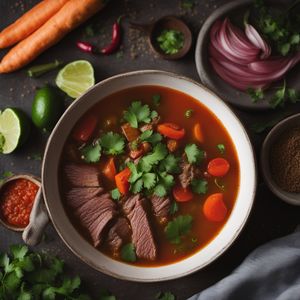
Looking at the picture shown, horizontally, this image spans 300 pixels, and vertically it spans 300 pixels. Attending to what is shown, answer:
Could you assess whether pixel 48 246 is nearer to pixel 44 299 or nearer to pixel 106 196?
pixel 44 299

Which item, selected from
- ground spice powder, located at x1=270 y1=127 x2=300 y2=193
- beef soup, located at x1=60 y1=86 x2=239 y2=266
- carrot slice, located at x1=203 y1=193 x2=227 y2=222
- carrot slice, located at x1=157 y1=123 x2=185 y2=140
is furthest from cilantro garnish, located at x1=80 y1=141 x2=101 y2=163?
ground spice powder, located at x1=270 y1=127 x2=300 y2=193

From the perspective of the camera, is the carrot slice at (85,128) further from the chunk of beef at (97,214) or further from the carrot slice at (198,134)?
the carrot slice at (198,134)

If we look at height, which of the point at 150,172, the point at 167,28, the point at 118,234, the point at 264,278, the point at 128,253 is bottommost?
the point at 264,278

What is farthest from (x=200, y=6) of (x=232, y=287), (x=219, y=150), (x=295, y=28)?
(x=232, y=287)

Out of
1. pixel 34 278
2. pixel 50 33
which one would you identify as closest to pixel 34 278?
pixel 34 278

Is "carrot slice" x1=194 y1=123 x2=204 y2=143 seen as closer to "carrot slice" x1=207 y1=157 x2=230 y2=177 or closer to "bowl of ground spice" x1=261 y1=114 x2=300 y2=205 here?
"carrot slice" x1=207 y1=157 x2=230 y2=177

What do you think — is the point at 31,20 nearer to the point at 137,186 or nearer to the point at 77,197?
the point at 77,197
